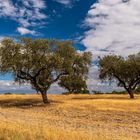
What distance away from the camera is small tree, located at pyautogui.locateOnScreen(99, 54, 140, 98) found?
73625mm

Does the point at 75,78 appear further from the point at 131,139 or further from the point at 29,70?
the point at 131,139

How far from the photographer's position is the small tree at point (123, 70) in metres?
73.6

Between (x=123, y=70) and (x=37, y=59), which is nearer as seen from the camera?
(x=37, y=59)

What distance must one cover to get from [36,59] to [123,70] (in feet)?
79.0

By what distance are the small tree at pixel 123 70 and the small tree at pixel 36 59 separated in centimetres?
1746

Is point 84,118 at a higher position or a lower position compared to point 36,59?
lower

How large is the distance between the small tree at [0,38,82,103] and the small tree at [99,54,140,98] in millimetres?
17460

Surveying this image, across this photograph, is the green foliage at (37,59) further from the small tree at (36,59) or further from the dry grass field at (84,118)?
the dry grass field at (84,118)

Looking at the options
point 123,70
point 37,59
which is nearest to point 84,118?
point 37,59

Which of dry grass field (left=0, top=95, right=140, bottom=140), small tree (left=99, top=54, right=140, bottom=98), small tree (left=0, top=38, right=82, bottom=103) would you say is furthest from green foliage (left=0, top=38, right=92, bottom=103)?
small tree (left=99, top=54, right=140, bottom=98)

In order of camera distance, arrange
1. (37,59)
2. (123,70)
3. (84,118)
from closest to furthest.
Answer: (84,118), (37,59), (123,70)

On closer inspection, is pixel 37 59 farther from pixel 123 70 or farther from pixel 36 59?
pixel 123 70

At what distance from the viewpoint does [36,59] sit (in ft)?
184

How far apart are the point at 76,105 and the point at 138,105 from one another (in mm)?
8945
